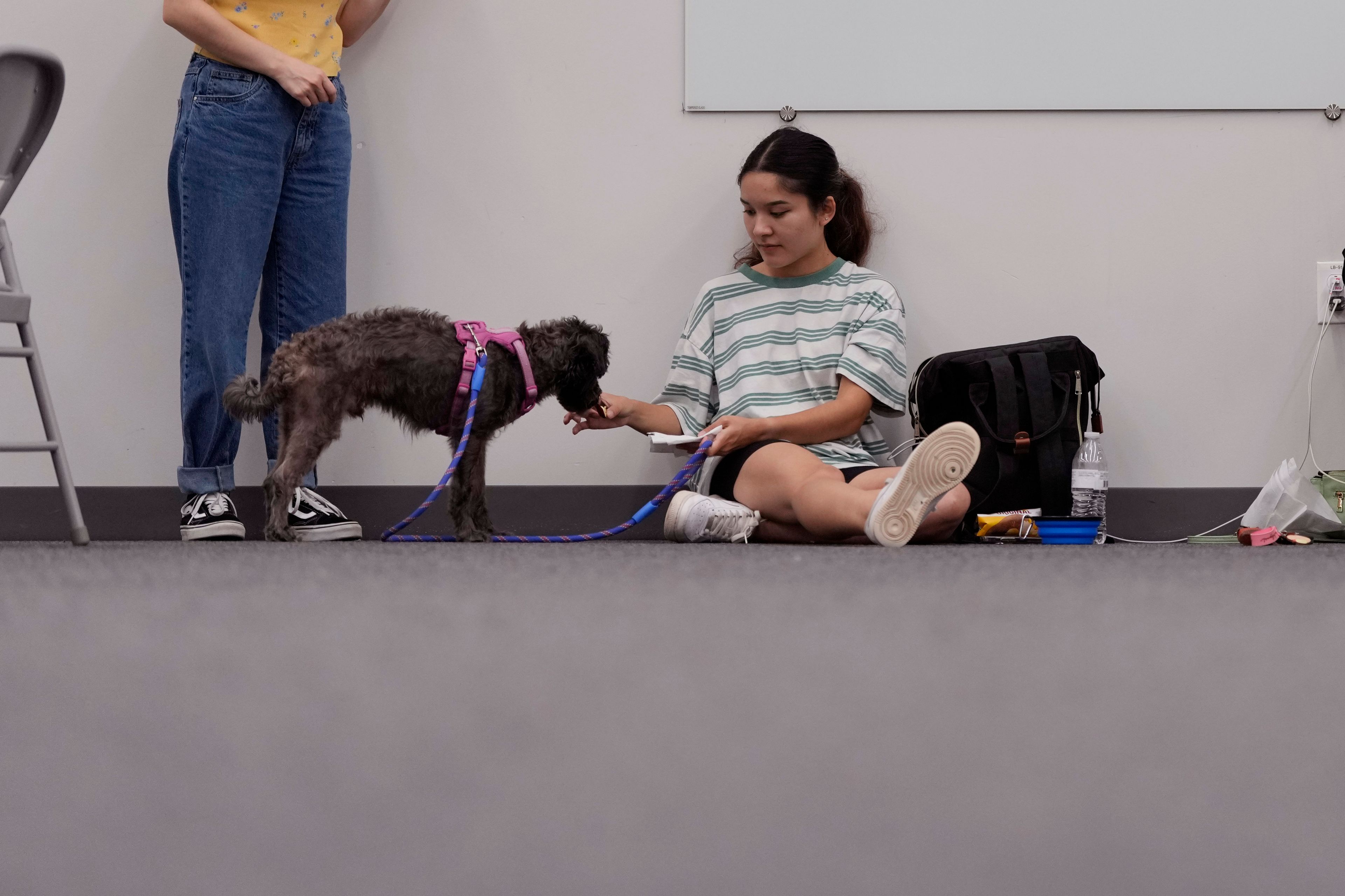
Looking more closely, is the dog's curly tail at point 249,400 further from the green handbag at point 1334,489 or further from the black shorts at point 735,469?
the green handbag at point 1334,489

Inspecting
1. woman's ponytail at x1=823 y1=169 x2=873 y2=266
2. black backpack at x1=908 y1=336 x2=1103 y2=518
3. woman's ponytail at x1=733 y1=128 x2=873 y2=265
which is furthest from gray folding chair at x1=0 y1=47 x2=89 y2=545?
black backpack at x1=908 y1=336 x2=1103 y2=518

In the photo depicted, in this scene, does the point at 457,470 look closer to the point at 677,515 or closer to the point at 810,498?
the point at 677,515

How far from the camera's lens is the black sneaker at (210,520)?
193 centimetres

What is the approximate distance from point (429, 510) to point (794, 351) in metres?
0.94

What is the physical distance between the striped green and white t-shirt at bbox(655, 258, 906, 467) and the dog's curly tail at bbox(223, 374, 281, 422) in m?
0.80

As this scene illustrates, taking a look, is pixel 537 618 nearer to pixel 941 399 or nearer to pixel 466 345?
pixel 466 345

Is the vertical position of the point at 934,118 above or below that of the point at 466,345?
above

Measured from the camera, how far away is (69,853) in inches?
31.9

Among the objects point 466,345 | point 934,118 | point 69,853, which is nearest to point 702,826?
point 69,853

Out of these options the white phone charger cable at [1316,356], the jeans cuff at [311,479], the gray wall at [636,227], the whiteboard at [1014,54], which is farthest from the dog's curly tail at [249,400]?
the white phone charger cable at [1316,356]

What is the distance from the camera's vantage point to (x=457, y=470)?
179cm

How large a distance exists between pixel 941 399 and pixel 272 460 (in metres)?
1.42

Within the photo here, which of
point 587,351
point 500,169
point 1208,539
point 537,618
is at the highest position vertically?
point 500,169

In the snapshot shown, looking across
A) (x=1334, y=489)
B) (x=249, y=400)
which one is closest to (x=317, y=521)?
(x=249, y=400)
